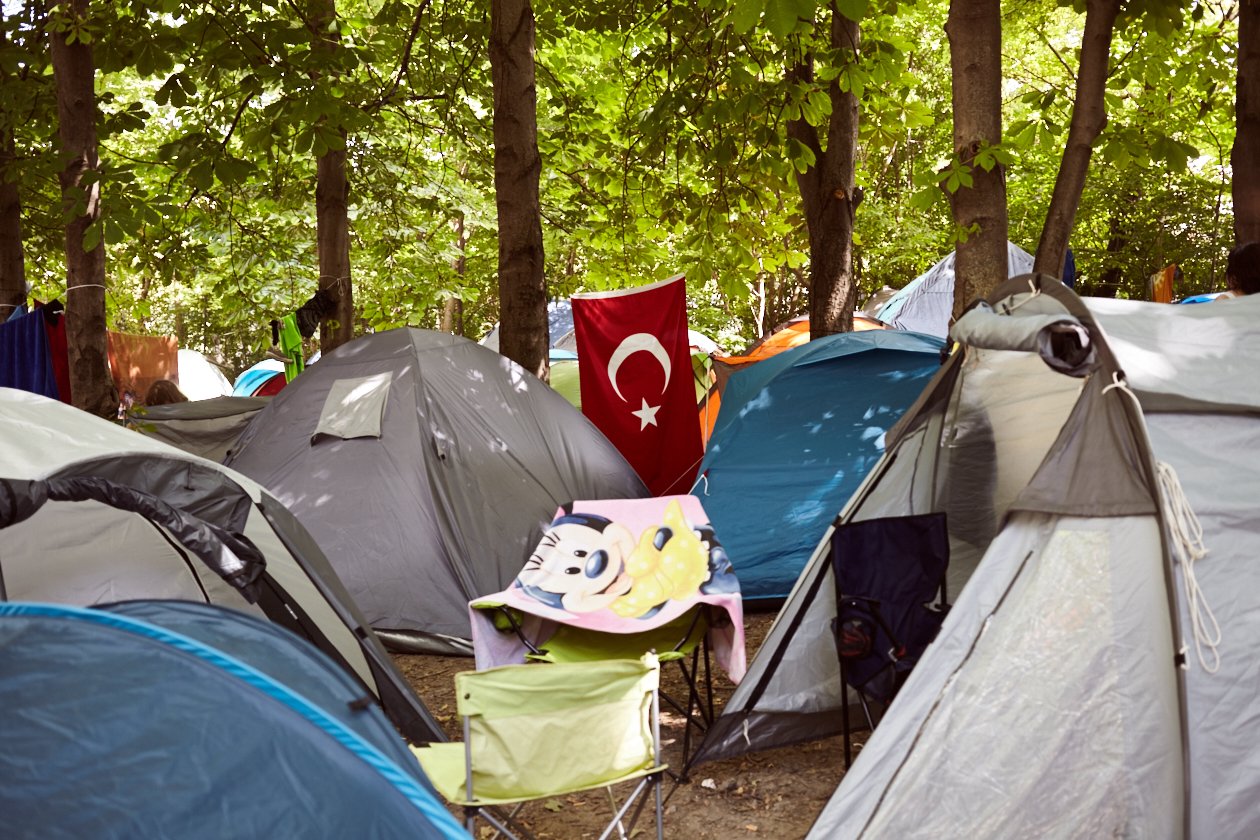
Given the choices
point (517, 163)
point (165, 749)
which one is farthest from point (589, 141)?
point (165, 749)

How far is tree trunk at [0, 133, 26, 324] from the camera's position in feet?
32.1

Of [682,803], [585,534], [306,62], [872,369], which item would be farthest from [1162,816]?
[306,62]

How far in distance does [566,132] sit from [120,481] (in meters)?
6.97

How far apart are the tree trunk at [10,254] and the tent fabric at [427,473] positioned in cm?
449

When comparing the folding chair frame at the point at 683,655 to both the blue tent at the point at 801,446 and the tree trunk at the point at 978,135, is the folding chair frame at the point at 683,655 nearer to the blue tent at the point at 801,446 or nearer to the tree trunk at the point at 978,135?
the blue tent at the point at 801,446

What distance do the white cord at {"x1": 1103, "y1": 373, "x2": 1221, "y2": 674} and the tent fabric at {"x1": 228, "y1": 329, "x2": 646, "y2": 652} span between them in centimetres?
377

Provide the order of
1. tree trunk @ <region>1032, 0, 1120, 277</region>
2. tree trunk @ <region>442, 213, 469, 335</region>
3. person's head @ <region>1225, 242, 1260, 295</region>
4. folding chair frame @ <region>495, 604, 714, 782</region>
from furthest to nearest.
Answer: tree trunk @ <region>442, 213, 469, 335</region> → tree trunk @ <region>1032, 0, 1120, 277</region> → person's head @ <region>1225, 242, 1260, 295</region> → folding chair frame @ <region>495, 604, 714, 782</region>

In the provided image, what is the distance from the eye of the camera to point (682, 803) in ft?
13.6

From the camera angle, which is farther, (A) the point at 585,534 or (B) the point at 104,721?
(A) the point at 585,534

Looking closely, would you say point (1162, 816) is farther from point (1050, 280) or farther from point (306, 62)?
point (306, 62)

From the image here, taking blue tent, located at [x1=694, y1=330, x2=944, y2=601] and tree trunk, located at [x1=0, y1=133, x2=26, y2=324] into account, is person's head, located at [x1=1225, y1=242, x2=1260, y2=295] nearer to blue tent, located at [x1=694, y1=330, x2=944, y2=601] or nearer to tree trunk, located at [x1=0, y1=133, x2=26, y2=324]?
blue tent, located at [x1=694, y1=330, x2=944, y2=601]

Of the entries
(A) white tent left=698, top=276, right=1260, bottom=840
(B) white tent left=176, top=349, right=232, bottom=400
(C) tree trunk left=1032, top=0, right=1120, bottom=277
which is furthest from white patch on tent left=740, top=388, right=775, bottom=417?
(B) white tent left=176, top=349, right=232, bottom=400

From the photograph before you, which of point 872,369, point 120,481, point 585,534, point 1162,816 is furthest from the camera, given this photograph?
point 872,369

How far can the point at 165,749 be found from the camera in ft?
7.39
